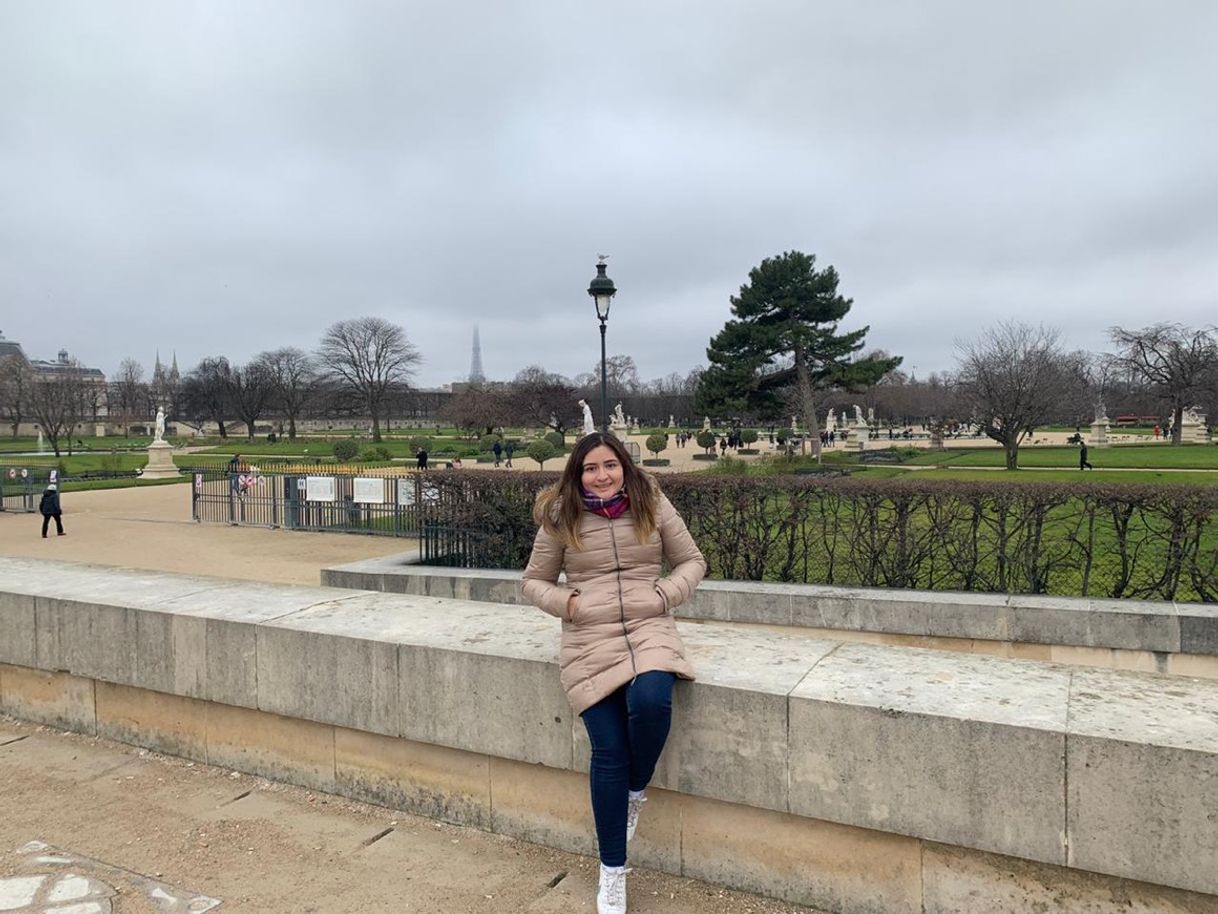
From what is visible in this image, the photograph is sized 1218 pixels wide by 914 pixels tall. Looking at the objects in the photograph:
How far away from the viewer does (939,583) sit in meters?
7.26

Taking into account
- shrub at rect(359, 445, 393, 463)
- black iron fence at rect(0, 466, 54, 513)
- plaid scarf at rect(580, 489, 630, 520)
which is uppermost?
plaid scarf at rect(580, 489, 630, 520)

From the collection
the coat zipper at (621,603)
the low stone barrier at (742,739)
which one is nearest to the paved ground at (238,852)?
the low stone barrier at (742,739)

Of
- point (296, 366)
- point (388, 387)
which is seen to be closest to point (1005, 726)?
point (388, 387)

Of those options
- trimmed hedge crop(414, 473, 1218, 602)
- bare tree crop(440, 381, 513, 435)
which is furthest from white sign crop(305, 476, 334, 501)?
bare tree crop(440, 381, 513, 435)

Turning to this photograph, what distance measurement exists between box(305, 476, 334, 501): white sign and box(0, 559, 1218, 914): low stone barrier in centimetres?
1353

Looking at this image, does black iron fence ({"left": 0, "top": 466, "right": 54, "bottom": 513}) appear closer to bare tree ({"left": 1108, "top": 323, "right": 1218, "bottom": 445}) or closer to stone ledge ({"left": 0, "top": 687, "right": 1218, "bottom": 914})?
stone ledge ({"left": 0, "top": 687, "right": 1218, "bottom": 914})

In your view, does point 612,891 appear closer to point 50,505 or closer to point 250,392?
point 50,505

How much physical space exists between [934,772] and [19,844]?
330 centimetres

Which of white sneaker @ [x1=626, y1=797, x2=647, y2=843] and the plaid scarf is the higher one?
the plaid scarf

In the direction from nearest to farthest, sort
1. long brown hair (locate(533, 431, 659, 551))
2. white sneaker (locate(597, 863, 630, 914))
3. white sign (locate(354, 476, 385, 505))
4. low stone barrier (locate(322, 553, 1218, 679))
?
1. white sneaker (locate(597, 863, 630, 914))
2. long brown hair (locate(533, 431, 659, 551))
3. low stone barrier (locate(322, 553, 1218, 679))
4. white sign (locate(354, 476, 385, 505))

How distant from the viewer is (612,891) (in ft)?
8.59

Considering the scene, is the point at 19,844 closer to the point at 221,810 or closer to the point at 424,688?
the point at 221,810

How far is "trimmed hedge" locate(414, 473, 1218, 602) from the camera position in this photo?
6656mm

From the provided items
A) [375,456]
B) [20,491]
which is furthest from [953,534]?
[375,456]
